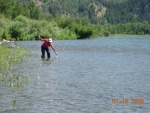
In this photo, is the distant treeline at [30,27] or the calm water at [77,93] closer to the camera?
the calm water at [77,93]

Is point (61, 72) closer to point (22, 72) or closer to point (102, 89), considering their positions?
point (22, 72)

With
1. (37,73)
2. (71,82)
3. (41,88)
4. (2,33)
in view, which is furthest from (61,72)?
(2,33)

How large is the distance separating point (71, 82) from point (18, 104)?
6.70 m
